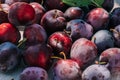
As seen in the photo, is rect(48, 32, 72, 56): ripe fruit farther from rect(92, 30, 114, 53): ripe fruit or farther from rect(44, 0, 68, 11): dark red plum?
rect(44, 0, 68, 11): dark red plum

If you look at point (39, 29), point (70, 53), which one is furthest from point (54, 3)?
point (70, 53)

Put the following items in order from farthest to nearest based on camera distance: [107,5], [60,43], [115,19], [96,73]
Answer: [107,5] < [115,19] < [60,43] < [96,73]

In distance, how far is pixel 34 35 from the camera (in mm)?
1298

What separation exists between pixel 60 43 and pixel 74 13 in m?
0.21

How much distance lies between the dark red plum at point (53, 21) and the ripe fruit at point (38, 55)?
0.53 feet

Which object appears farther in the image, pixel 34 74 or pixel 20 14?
pixel 20 14

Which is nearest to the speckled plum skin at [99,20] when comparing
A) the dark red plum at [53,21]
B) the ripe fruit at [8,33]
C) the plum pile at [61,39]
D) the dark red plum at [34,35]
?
the plum pile at [61,39]

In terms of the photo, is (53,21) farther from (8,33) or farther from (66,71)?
(66,71)

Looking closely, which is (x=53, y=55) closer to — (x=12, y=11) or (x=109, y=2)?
(x=12, y=11)

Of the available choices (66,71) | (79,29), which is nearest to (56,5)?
(79,29)

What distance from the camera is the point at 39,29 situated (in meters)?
1.32

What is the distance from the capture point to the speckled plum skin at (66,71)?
3.67 feet

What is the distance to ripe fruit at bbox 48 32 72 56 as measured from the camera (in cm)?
127

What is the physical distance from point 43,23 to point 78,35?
0.18 m
